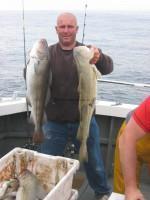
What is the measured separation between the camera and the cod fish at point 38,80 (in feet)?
10.8

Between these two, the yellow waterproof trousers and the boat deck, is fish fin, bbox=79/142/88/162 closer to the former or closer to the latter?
the yellow waterproof trousers

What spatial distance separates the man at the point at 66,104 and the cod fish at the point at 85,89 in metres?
0.19

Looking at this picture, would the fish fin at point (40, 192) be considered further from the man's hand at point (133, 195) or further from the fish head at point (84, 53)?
the fish head at point (84, 53)

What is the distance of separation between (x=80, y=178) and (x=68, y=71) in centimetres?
153

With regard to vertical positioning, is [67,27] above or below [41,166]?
above

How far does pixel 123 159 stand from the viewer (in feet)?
7.64

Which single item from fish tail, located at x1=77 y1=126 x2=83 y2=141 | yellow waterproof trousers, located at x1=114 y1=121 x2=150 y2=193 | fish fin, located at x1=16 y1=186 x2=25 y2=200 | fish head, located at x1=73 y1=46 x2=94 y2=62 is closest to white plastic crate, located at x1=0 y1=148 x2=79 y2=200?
fish fin, located at x1=16 y1=186 x2=25 y2=200

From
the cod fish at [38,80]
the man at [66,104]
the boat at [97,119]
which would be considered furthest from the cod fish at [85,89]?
the boat at [97,119]

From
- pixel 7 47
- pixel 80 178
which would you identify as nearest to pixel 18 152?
pixel 80 178

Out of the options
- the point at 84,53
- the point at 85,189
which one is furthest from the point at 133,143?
the point at 85,189

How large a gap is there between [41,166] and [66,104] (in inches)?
37.6

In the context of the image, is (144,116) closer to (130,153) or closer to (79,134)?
(130,153)

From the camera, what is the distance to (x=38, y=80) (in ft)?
11.2

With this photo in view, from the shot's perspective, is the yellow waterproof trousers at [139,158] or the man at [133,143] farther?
the yellow waterproof trousers at [139,158]
